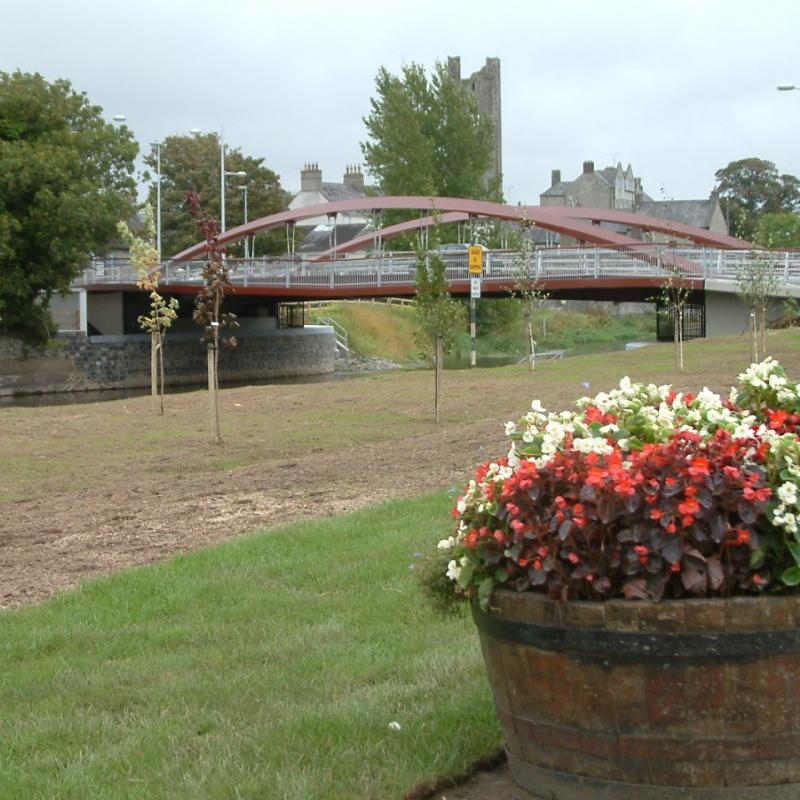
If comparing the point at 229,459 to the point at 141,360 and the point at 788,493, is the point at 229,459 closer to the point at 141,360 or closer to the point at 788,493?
the point at 788,493

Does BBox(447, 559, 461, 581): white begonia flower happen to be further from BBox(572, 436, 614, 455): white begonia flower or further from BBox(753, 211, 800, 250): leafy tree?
BBox(753, 211, 800, 250): leafy tree

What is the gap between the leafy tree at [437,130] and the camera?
269 feet

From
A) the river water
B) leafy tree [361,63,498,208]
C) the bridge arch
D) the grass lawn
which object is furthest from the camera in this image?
leafy tree [361,63,498,208]

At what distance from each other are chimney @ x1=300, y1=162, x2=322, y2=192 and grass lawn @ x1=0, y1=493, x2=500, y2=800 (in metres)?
122

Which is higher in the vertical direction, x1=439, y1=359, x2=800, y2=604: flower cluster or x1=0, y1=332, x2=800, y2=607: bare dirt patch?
x1=439, y1=359, x2=800, y2=604: flower cluster

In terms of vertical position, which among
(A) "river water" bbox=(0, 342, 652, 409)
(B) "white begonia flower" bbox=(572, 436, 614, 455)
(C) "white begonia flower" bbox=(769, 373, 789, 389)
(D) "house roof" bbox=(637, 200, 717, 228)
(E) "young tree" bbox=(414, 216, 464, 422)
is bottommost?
(A) "river water" bbox=(0, 342, 652, 409)

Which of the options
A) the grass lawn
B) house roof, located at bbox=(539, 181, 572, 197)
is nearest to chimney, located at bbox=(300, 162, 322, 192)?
house roof, located at bbox=(539, 181, 572, 197)

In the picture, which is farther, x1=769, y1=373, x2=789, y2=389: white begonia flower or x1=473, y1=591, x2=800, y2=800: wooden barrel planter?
x1=769, y1=373, x2=789, y2=389: white begonia flower

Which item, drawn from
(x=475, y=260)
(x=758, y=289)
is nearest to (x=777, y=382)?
(x=758, y=289)

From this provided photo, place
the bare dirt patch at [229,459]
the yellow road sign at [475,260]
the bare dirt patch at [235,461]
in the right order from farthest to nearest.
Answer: the yellow road sign at [475,260], the bare dirt patch at [229,459], the bare dirt patch at [235,461]

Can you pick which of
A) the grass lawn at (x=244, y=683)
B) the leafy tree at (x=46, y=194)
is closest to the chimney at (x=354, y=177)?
the leafy tree at (x=46, y=194)

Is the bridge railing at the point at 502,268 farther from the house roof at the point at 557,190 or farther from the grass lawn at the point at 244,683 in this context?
the house roof at the point at 557,190

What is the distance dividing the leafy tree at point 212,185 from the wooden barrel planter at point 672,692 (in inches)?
3484

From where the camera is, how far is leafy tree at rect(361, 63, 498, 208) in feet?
269
